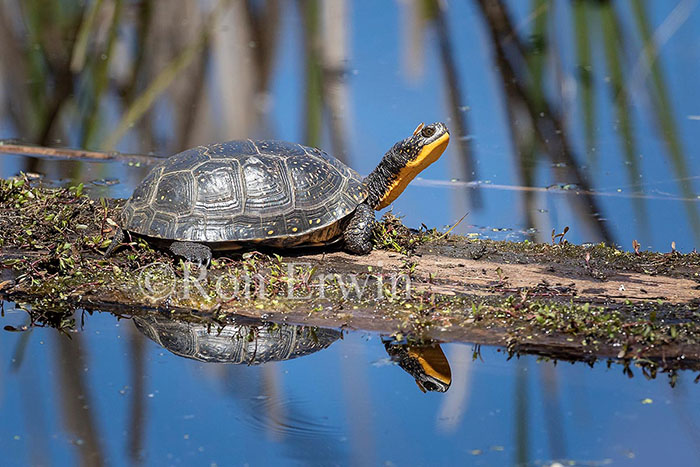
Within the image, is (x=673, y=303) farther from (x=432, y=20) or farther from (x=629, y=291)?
(x=432, y=20)

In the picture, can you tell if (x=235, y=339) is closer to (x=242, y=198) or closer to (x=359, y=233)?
(x=242, y=198)

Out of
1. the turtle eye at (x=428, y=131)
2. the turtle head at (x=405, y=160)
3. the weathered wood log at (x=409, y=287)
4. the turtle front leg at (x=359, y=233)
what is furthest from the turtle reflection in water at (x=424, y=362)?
the turtle eye at (x=428, y=131)

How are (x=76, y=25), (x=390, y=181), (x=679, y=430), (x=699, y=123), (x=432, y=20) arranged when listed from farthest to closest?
(x=76, y=25) → (x=432, y=20) → (x=699, y=123) → (x=390, y=181) → (x=679, y=430)

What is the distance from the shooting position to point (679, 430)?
384 cm

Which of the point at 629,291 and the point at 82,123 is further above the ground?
the point at 82,123

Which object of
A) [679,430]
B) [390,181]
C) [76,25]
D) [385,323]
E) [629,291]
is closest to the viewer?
[679,430]

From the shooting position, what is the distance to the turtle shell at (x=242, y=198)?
18.6 feet

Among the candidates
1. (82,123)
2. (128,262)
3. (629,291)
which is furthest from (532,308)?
(82,123)

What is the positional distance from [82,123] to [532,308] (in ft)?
19.6

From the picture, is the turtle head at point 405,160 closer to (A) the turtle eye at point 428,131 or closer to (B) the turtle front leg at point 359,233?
(A) the turtle eye at point 428,131

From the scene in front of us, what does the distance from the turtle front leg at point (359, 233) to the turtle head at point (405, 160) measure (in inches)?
18.2

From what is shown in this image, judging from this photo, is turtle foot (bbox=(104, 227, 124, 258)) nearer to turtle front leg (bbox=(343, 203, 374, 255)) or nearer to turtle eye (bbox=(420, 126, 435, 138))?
turtle front leg (bbox=(343, 203, 374, 255))

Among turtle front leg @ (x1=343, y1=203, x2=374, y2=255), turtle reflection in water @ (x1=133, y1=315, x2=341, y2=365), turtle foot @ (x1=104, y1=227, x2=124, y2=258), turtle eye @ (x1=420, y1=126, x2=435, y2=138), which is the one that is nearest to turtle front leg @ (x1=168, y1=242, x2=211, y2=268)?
turtle foot @ (x1=104, y1=227, x2=124, y2=258)

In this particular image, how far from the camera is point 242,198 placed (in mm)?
5762
